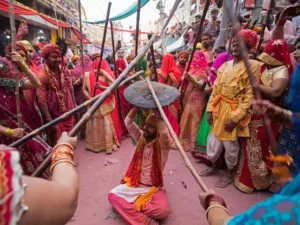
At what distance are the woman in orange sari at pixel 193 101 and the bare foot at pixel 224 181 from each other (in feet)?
2.98

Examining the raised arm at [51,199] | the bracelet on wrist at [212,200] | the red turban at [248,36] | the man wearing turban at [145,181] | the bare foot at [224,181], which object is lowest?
the bare foot at [224,181]

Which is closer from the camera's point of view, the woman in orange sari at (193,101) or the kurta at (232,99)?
the kurta at (232,99)

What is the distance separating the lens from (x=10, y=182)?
80 centimetres

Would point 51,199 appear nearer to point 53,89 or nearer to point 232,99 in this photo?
point 232,99

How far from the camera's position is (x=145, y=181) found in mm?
2770

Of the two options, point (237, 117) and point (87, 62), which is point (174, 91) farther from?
point (87, 62)

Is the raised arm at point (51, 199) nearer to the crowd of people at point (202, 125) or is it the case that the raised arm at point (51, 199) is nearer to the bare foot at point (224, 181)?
the crowd of people at point (202, 125)

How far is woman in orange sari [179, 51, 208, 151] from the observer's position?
4.19 metres

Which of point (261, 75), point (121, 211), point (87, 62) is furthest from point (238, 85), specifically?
point (87, 62)

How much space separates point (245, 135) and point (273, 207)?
2408 mm

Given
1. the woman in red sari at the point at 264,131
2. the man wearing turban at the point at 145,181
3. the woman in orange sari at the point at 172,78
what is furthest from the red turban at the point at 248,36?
the woman in orange sari at the point at 172,78

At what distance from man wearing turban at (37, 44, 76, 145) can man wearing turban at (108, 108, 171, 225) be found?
1.29 metres

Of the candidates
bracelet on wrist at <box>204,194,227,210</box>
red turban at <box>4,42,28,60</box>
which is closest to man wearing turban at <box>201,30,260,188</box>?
bracelet on wrist at <box>204,194,227,210</box>

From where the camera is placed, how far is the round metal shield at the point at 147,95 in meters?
2.25
